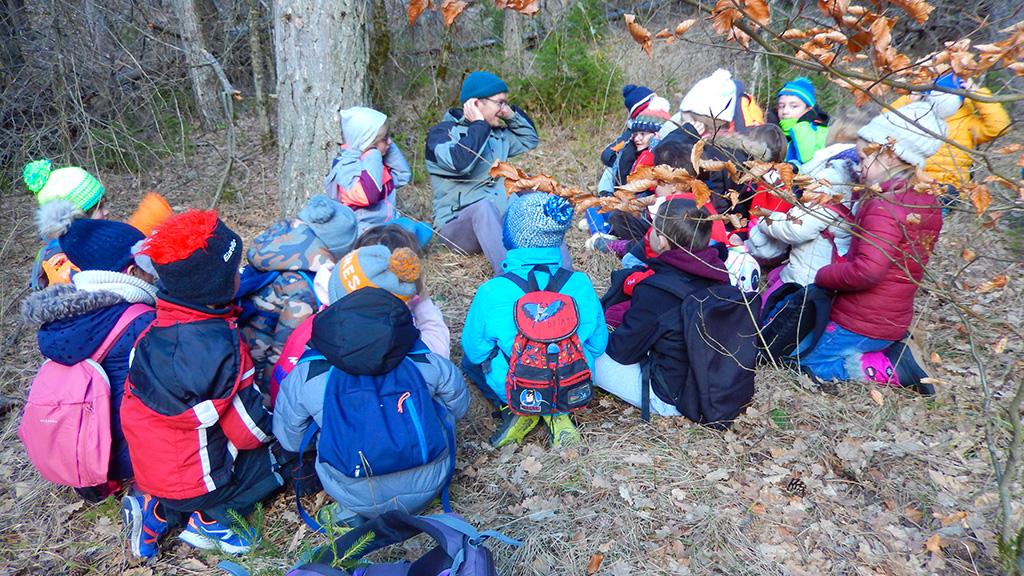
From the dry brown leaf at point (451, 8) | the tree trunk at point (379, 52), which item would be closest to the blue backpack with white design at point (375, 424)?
the dry brown leaf at point (451, 8)

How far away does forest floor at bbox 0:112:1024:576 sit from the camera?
→ 2.84 m

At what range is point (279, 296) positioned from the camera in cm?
354

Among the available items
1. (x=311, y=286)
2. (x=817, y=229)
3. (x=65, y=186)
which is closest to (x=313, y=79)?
(x=65, y=186)

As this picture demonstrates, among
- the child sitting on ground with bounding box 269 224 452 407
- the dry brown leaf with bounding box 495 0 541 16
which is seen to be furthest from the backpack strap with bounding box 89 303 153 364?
the dry brown leaf with bounding box 495 0 541 16

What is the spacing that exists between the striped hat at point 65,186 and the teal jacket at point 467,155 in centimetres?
272

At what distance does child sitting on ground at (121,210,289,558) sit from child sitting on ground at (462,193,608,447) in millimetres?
1215

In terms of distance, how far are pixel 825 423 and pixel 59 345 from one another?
4.12 meters

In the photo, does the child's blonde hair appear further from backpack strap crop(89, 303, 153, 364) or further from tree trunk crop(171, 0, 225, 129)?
tree trunk crop(171, 0, 225, 129)

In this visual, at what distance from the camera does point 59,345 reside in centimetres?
291

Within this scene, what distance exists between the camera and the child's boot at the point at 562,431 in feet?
11.8

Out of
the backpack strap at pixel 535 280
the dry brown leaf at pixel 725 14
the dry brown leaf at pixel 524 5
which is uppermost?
the dry brown leaf at pixel 725 14

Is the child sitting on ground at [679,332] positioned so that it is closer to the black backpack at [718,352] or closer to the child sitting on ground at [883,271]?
the black backpack at [718,352]

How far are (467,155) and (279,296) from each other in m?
2.44

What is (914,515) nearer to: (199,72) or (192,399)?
(192,399)
